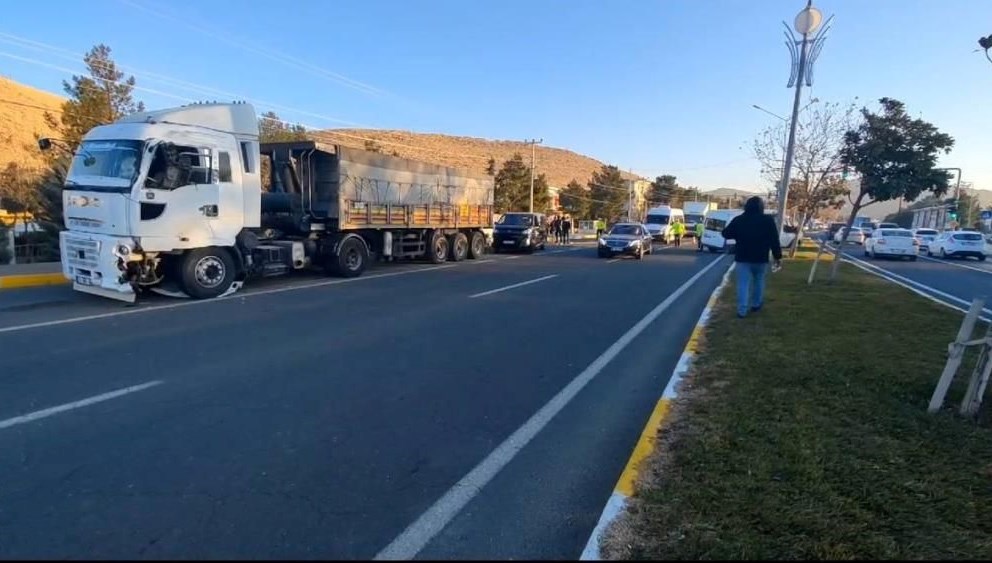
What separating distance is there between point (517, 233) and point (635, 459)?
23878mm

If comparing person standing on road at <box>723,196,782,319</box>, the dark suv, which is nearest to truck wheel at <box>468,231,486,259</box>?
the dark suv

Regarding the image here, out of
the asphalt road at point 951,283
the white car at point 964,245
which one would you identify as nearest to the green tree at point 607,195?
the white car at point 964,245

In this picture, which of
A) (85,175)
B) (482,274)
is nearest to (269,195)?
(85,175)

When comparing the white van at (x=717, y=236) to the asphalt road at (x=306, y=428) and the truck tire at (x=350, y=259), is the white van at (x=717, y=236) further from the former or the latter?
the asphalt road at (x=306, y=428)

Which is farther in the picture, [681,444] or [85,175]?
[85,175]

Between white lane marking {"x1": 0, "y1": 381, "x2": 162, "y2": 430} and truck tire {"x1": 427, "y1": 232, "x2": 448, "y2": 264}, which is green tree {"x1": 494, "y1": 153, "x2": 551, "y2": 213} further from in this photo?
white lane marking {"x1": 0, "y1": 381, "x2": 162, "y2": 430}

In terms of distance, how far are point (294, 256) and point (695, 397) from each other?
10.9 m

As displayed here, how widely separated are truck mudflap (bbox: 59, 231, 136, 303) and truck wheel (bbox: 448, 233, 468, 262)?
12416 mm

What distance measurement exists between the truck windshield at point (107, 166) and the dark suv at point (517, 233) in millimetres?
18767

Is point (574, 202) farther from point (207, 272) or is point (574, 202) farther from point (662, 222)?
point (207, 272)

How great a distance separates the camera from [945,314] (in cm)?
988

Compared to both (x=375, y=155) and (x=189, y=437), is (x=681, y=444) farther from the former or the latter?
(x=375, y=155)

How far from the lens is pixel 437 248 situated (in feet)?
66.8

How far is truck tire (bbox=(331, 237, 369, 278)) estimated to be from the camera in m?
15.1
